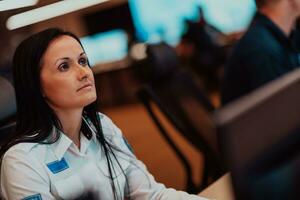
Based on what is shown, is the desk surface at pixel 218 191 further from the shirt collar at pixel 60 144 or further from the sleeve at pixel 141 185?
the shirt collar at pixel 60 144

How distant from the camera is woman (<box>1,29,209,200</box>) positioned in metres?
1.04

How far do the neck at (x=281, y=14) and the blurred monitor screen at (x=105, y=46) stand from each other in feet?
2.13

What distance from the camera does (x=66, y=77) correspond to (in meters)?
1.10

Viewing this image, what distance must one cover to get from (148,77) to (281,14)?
609 mm

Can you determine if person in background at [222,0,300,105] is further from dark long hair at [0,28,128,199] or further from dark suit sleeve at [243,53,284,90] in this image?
dark long hair at [0,28,128,199]

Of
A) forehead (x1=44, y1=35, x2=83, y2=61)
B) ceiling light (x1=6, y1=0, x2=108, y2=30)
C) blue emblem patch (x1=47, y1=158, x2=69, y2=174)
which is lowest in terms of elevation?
blue emblem patch (x1=47, y1=158, x2=69, y2=174)

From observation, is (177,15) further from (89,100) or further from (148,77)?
(89,100)

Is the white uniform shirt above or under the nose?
under

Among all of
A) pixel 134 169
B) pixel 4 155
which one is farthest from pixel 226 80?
pixel 4 155

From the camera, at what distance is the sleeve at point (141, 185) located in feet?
4.15

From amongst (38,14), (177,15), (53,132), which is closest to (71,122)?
(53,132)

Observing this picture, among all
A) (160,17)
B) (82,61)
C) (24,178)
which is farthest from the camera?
(160,17)

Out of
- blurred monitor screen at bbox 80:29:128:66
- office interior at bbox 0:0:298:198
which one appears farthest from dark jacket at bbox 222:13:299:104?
blurred monitor screen at bbox 80:29:128:66

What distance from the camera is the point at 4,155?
1.06m
